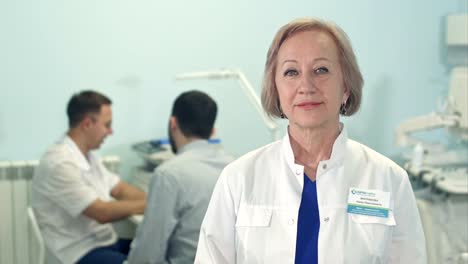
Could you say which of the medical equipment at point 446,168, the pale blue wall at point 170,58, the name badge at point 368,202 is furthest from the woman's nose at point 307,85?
the pale blue wall at point 170,58

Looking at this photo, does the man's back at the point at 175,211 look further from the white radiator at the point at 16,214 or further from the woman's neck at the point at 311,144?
the white radiator at the point at 16,214

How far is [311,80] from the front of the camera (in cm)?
148

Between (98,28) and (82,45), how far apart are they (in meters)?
0.11

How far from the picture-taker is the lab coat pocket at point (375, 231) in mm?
1418

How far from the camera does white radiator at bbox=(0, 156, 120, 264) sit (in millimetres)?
3227

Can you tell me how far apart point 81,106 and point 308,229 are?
1.67 metres

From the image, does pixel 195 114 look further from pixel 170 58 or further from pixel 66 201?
pixel 170 58

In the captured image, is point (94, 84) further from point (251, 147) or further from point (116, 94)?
point (251, 147)

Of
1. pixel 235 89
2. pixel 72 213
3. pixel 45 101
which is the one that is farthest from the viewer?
pixel 235 89

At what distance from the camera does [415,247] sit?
1451mm

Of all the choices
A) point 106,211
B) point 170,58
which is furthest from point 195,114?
point 170,58

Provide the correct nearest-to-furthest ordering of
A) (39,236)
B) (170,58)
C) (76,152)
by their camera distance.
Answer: (39,236), (76,152), (170,58)

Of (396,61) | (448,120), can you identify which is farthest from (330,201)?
(396,61)

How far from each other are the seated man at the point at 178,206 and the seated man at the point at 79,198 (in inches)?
16.3
